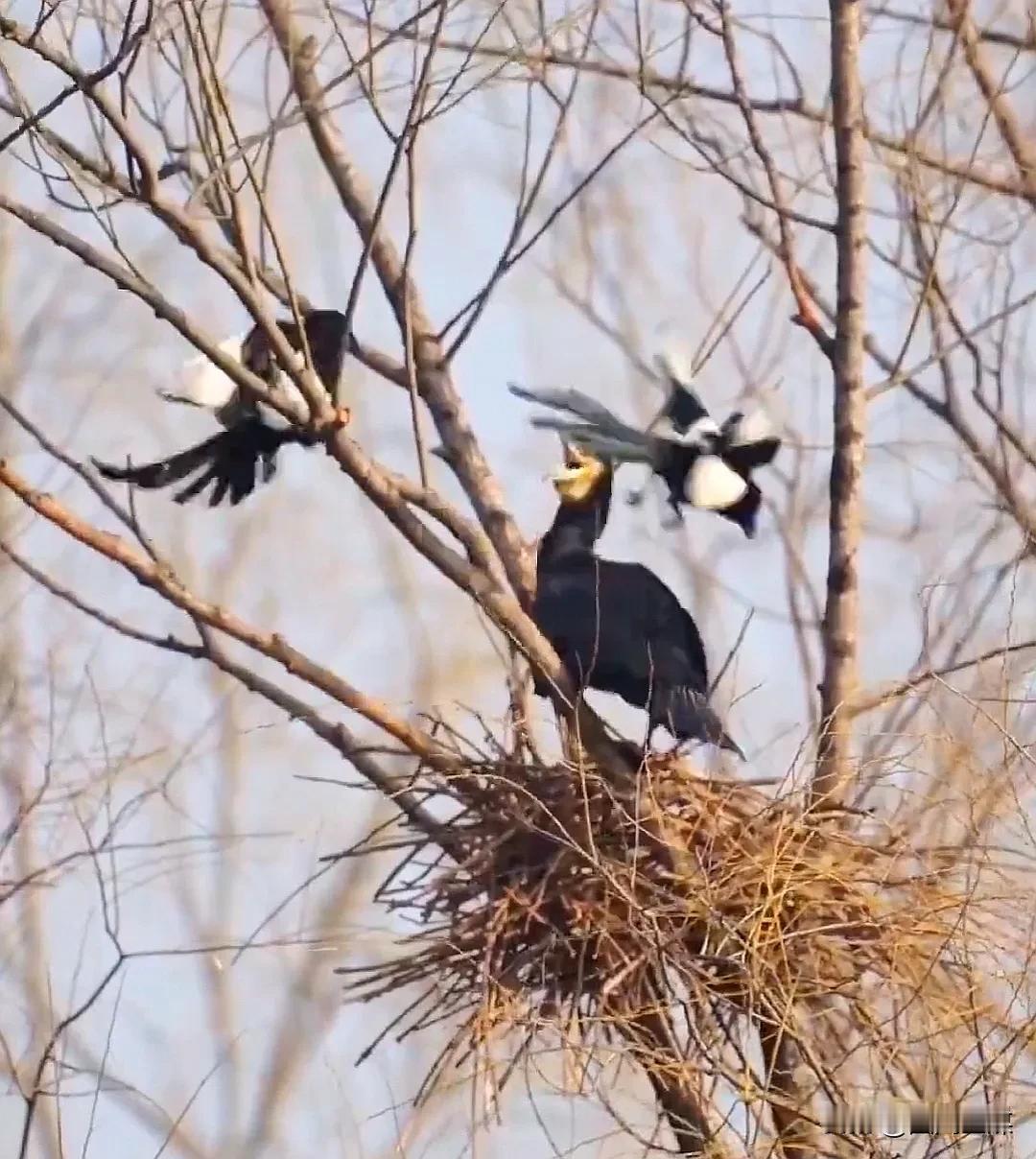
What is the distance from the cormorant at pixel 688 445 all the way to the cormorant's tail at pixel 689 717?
→ 0.28m

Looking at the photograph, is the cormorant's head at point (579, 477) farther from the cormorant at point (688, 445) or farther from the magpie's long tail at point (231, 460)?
the magpie's long tail at point (231, 460)

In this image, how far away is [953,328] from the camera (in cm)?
331

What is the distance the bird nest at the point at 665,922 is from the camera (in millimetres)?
2518

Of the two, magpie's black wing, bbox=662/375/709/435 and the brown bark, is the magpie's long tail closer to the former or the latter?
magpie's black wing, bbox=662/375/709/435

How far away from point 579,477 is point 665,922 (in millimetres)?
949

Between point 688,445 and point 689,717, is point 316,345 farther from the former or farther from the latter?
point 689,717

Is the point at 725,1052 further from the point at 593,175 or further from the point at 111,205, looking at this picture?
the point at 111,205

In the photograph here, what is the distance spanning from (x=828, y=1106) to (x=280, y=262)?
1215 millimetres

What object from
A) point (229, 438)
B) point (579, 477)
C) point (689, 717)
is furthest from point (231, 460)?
point (689, 717)

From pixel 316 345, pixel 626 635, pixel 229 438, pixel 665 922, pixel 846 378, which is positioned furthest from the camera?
pixel 316 345

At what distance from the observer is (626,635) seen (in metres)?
3.09

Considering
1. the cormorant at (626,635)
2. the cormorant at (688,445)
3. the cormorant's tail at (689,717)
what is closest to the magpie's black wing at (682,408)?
the cormorant at (688,445)

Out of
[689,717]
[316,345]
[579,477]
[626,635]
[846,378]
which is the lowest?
[689,717]

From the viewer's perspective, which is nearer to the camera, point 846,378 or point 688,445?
point 846,378
